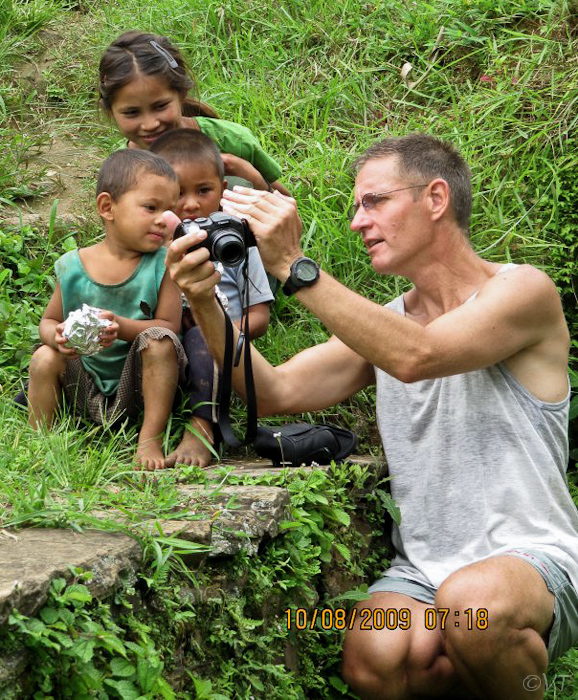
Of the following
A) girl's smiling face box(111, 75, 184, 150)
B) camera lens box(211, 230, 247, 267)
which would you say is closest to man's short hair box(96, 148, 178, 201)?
girl's smiling face box(111, 75, 184, 150)

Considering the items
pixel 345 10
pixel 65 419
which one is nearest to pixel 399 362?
pixel 65 419

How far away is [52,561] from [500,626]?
1.23 metres

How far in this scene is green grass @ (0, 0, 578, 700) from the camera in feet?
15.2

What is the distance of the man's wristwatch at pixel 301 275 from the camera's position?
2812 millimetres

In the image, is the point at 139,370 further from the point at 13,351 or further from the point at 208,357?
the point at 13,351

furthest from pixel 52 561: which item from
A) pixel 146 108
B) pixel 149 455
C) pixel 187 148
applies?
pixel 146 108

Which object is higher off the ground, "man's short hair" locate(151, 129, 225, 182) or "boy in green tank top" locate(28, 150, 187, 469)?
A: "man's short hair" locate(151, 129, 225, 182)

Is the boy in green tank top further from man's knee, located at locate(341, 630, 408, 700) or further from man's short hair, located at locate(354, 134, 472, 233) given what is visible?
man's knee, located at locate(341, 630, 408, 700)

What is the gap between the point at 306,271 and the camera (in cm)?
282

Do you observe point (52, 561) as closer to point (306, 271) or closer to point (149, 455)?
point (306, 271)

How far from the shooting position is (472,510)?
305 cm

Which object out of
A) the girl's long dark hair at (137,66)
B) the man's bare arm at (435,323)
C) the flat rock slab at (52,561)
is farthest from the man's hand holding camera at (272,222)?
the girl's long dark hair at (137,66)

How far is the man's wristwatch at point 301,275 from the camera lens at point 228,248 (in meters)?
0.15

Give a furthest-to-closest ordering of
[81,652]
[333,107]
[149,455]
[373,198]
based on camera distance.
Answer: [333,107], [149,455], [373,198], [81,652]
